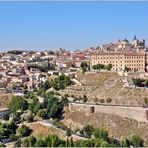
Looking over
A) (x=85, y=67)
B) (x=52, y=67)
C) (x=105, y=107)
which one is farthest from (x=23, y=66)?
(x=105, y=107)

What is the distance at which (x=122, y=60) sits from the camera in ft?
102

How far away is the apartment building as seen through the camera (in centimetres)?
3052

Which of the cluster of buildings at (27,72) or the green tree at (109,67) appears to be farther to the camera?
the cluster of buildings at (27,72)

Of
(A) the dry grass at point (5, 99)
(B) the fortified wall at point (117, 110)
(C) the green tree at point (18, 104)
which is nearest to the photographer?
(B) the fortified wall at point (117, 110)

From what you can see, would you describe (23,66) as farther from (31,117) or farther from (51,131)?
(51,131)

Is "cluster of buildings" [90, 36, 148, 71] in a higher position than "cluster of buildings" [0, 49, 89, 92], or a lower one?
higher

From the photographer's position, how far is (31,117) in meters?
21.9

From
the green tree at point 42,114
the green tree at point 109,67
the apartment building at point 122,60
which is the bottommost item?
the green tree at point 42,114

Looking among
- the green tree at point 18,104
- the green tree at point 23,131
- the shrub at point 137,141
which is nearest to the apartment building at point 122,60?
the green tree at point 18,104

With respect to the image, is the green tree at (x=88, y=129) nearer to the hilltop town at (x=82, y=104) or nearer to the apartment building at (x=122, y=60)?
the hilltop town at (x=82, y=104)

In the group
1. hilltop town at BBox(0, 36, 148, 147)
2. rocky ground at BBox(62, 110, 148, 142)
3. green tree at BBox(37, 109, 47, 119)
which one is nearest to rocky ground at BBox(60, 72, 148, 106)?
hilltop town at BBox(0, 36, 148, 147)

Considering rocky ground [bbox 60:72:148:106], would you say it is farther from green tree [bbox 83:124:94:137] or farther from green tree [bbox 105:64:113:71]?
green tree [bbox 83:124:94:137]

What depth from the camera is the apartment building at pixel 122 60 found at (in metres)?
30.5

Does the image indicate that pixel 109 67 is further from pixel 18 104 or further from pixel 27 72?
pixel 18 104
